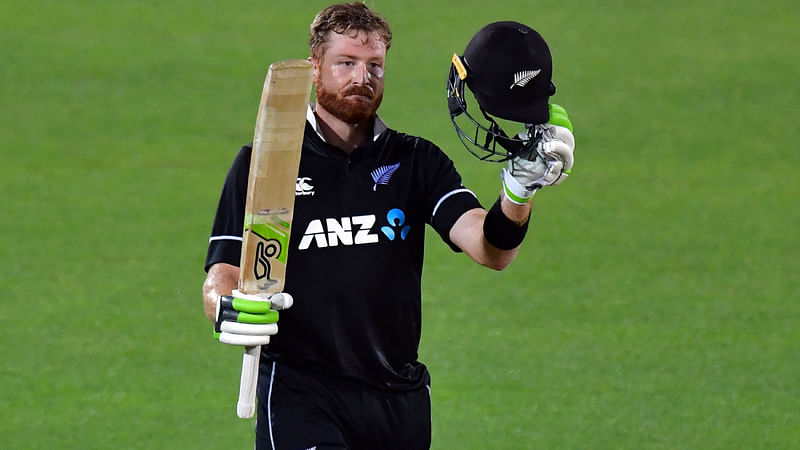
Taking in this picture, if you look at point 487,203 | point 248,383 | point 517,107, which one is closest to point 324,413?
point 248,383

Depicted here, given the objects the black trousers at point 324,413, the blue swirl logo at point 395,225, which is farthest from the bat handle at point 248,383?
the blue swirl logo at point 395,225

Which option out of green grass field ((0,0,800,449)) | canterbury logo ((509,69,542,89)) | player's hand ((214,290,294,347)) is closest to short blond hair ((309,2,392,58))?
canterbury logo ((509,69,542,89))

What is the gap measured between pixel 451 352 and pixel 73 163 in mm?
4121

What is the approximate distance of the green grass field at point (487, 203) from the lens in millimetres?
7047

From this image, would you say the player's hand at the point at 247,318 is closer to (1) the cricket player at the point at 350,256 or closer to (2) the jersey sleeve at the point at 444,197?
(1) the cricket player at the point at 350,256

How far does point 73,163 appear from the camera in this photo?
34.3ft

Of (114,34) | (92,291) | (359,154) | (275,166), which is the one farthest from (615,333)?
(114,34)

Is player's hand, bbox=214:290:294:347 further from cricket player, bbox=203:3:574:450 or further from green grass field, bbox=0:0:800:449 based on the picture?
green grass field, bbox=0:0:800:449

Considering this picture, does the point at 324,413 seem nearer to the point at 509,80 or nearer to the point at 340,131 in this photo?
the point at 340,131

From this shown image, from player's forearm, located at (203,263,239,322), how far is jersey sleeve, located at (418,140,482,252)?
681 millimetres

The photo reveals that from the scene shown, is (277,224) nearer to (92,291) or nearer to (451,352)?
(451,352)

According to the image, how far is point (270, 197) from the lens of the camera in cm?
417

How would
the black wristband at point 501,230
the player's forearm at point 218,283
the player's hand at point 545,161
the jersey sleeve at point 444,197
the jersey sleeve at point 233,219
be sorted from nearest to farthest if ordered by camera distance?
the player's hand at point 545,161 → the black wristband at point 501,230 → the player's forearm at point 218,283 → the jersey sleeve at point 233,219 → the jersey sleeve at point 444,197

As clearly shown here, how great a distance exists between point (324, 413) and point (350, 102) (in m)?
1.01
